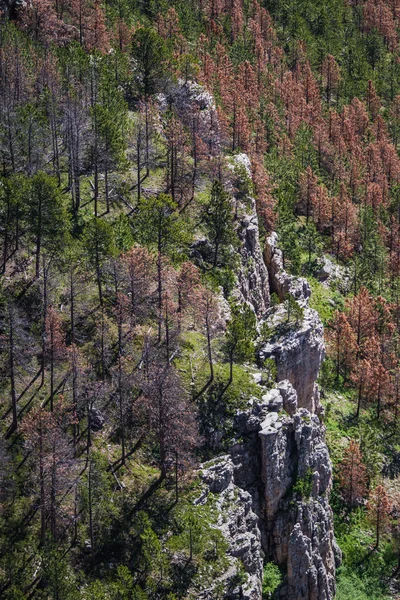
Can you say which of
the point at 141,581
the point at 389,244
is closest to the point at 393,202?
the point at 389,244

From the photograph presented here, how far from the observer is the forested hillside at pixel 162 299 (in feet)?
167

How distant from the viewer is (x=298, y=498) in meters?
61.1

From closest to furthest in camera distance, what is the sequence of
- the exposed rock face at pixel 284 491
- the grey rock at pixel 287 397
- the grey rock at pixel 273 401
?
the exposed rock face at pixel 284 491, the grey rock at pixel 273 401, the grey rock at pixel 287 397

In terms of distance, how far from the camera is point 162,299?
220 ft

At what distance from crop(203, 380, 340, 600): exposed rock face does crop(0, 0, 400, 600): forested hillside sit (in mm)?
904

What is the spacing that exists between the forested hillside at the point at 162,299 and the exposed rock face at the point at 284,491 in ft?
2.96

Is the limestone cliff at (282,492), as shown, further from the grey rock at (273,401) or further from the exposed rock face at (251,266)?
the exposed rock face at (251,266)

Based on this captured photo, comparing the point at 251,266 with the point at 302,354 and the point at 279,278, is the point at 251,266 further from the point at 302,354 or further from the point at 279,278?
the point at 302,354

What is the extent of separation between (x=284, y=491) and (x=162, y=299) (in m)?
20.3

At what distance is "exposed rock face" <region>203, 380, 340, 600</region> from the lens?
5784 centimetres

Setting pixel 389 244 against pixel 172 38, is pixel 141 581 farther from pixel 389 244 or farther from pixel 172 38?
pixel 172 38

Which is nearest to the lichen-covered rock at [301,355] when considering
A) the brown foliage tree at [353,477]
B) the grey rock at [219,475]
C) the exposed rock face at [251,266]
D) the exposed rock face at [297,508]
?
the brown foliage tree at [353,477]

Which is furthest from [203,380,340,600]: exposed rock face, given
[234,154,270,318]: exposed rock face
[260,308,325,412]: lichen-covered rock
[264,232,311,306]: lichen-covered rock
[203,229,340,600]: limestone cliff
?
[264,232,311,306]: lichen-covered rock

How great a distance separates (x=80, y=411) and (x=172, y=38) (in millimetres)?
93681
